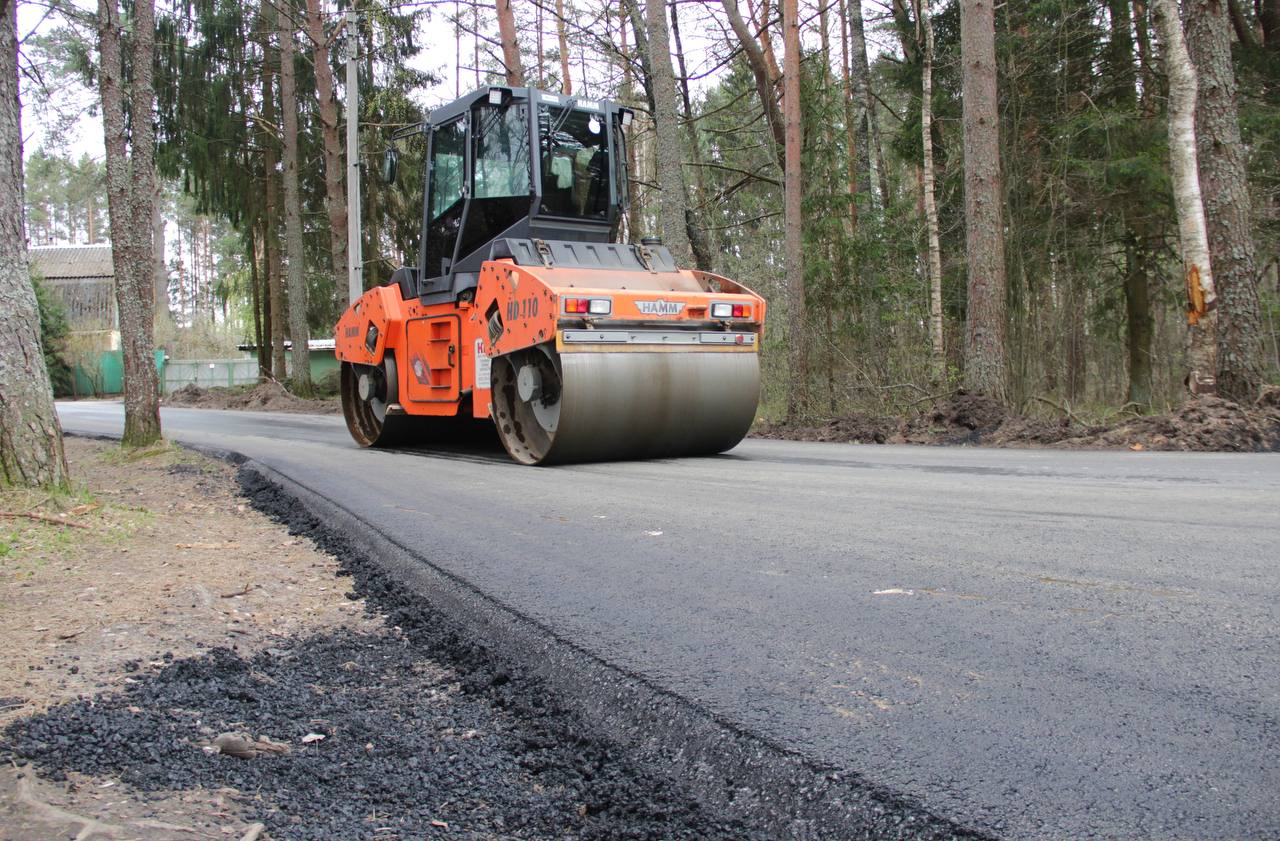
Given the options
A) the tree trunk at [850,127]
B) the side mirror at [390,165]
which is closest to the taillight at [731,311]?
the side mirror at [390,165]

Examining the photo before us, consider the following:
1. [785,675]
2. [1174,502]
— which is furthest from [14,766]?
[1174,502]

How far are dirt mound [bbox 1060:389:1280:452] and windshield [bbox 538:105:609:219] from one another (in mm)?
5198

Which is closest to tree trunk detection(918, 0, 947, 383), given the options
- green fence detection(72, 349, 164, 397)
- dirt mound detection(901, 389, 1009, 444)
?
dirt mound detection(901, 389, 1009, 444)

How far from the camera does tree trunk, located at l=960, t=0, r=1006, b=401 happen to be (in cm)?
1124

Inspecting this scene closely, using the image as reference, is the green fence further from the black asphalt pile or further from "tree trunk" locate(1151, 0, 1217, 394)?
the black asphalt pile

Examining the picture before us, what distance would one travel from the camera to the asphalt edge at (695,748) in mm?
1838

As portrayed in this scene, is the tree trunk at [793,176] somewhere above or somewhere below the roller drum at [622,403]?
above

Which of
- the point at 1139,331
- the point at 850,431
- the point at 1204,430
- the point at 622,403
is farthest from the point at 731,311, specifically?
the point at 1139,331

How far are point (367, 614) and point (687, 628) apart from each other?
1.46 metres

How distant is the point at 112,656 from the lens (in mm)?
3100

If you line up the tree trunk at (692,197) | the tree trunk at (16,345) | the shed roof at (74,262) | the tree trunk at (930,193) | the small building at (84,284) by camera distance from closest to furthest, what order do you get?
the tree trunk at (16,345) → the tree trunk at (930,193) → the tree trunk at (692,197) → the small building at (84,284) → the shed roof at (74,262)

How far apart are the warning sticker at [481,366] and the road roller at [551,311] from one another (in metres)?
0.02

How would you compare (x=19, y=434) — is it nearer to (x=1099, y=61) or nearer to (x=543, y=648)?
(x=543, y=648)

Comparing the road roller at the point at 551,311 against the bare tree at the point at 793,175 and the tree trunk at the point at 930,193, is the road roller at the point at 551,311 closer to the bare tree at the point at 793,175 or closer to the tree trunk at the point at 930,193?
the bare tree at the point at 793,175
